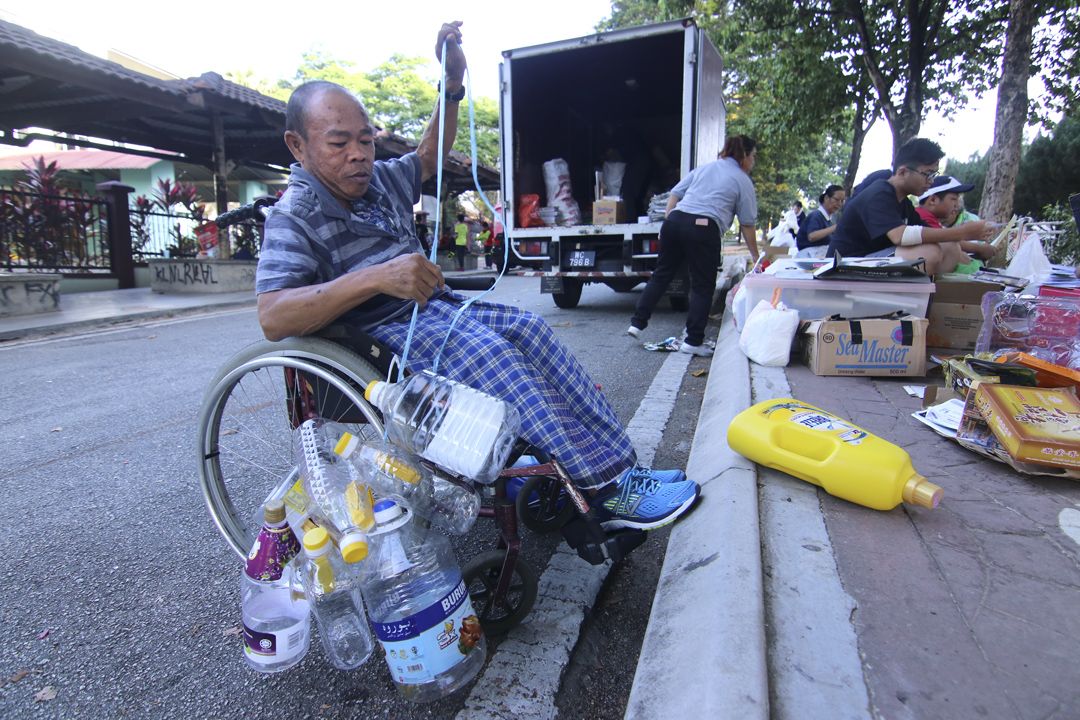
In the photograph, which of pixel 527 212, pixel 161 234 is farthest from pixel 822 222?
pixel 161 234

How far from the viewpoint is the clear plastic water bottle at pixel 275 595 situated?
146cm

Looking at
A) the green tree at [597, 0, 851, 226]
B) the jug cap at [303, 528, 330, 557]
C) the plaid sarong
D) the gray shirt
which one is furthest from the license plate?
the green tree at [597, 0, 851, 226]

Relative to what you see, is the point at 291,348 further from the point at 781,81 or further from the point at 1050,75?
the point at 1050,75

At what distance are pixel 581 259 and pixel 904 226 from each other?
3.65 meters

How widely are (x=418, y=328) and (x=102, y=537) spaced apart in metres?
1.58

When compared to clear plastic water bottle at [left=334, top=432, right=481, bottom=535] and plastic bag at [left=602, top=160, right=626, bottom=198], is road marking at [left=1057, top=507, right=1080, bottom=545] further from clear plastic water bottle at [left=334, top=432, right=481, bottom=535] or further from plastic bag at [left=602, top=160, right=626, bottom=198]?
plastic bag at [left=602, top=160, right=626, bottom=198]

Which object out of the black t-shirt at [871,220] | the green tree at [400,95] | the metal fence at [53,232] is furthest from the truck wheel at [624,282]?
the green tree at [400,95]

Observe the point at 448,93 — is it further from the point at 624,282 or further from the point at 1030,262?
the point at 624,282

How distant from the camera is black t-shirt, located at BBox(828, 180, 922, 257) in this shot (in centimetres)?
429

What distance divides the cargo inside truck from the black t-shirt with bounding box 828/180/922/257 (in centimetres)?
338

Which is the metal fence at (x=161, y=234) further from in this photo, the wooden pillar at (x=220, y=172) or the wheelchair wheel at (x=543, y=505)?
the wheelchair wheel at (x=543, y=505)

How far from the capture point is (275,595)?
154 centimetres

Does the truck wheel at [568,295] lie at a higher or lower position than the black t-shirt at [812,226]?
lower

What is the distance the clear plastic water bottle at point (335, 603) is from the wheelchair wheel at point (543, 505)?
19.0 inches
